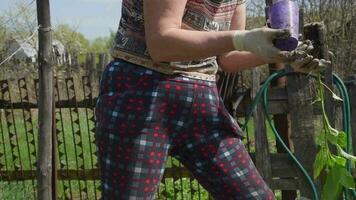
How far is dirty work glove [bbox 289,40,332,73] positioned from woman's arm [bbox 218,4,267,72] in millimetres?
292

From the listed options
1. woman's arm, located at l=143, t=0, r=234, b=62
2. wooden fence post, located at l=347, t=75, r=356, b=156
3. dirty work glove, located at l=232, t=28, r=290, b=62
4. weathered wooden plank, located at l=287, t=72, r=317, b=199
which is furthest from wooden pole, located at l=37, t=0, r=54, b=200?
A: wooden fence post, located at l=347, t=75, r=356, b=156

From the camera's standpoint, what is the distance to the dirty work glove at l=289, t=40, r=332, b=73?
6.57 feet

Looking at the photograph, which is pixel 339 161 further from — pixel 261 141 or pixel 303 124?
pixel 261 141

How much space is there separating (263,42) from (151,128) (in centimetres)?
50

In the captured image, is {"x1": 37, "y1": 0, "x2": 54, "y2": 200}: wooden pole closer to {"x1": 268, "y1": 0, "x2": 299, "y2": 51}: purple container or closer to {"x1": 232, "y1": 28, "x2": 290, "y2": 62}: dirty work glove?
{"x1": 268, "y1": 0, "x2": 299, "y2": 51}: purple container

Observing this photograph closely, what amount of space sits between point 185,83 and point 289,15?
42 centimetres

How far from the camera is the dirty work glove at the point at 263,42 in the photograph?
1888 millimetres

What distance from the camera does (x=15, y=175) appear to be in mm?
5215

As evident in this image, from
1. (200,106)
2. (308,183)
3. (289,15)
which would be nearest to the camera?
(289,15)

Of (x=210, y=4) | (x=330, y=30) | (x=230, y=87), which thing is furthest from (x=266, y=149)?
(x=330, y=30)

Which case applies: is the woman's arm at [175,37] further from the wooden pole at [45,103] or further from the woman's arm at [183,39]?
the wooden pole at [45,103]

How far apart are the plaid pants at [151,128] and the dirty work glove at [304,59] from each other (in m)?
0.33

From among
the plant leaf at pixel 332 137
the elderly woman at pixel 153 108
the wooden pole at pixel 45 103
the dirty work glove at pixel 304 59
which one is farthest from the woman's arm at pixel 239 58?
the wooden pole at pixel 45 103

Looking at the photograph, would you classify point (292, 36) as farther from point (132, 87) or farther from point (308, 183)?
point (308, 183)
